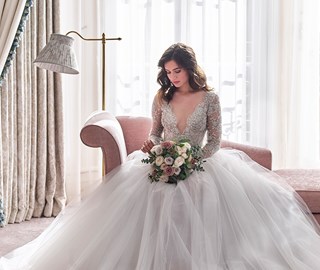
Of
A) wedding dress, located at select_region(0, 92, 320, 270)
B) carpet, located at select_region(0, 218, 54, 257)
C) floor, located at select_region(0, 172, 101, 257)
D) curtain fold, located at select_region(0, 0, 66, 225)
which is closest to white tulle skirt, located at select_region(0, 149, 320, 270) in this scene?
wedding dress, located at select_region(0, 92, 320, 270)

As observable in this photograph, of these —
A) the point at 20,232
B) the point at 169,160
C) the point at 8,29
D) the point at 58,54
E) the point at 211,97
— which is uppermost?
the point at 8,29

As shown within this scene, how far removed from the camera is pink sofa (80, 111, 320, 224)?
327 cm

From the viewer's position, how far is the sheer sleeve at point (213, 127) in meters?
3.32

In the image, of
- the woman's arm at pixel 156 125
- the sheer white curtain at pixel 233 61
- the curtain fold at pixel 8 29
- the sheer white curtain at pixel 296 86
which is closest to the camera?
the woman's arm at pixel 156 125

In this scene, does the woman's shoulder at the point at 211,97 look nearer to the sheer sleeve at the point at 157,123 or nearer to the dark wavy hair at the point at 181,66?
the dark wavy hair at the point at 181,66

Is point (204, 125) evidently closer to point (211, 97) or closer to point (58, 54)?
point (211, 97)

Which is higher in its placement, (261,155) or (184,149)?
(184,149)

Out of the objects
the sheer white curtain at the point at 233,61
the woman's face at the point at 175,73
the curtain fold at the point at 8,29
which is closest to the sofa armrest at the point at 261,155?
the woman's face at the point at 175,73

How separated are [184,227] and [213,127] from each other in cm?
79

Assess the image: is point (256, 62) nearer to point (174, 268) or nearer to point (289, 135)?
point (289, 135)

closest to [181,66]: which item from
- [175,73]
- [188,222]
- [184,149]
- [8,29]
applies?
[175,73]

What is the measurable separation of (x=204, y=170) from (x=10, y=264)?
1.19m

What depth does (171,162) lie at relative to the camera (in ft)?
9.57

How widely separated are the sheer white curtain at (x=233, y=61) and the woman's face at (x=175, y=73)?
177cm
